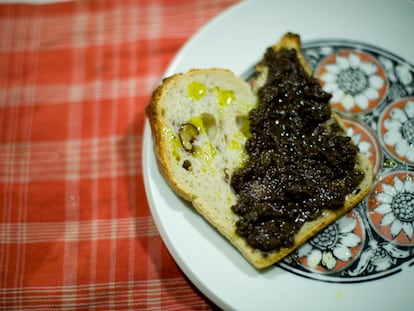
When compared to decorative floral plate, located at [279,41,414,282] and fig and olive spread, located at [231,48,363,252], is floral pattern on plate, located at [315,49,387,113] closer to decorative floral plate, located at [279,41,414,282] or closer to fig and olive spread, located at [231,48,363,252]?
decorative floral plate, located at [279,41,414,282]

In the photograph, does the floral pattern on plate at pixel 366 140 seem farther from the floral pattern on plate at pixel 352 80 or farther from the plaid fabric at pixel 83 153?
the plaid fabric at pixel 83 153

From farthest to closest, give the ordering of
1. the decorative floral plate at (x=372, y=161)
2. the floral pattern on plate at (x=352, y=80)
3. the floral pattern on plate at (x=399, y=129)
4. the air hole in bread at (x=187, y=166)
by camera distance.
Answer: the floral pattern on plate at (x=352, y=80) < the floral pattern on plate at (x=399, y=129) < the air hole in bread at (x=187, y=166) < the decorative floral plate at (x=372, y=161)

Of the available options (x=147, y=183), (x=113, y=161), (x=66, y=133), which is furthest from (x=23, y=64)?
(x=147, y=183)

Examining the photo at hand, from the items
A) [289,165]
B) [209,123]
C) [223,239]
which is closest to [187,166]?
[209,123]

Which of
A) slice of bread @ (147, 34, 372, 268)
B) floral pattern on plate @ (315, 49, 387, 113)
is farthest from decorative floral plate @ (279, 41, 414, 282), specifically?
slice of bread @ (147, 34, 372, 268)

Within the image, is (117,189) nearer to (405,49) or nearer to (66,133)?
(66,133)

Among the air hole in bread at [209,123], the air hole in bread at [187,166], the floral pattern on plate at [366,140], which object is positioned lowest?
the air hole in bread at [187,166]

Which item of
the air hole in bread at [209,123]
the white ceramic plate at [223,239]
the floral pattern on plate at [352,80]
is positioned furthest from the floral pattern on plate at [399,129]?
the air hole in bread at [209,123]
